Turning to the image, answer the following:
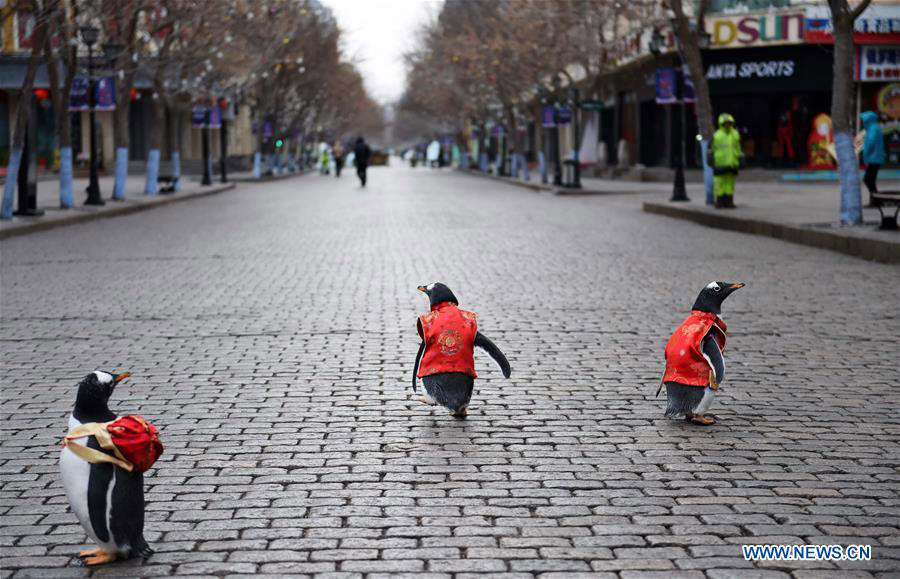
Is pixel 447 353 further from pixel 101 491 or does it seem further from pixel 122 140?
pixel 122 140

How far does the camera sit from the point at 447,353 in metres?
7.00

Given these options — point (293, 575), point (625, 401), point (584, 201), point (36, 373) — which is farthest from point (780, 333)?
point (584, 201)

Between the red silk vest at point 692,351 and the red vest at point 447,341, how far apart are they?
3.39 feet

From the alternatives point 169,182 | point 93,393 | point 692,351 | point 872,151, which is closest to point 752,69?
point 169,182

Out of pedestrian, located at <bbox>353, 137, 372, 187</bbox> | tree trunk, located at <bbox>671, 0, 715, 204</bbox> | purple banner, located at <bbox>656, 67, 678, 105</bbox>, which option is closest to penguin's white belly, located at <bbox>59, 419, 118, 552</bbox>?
tree trunk, located at <bbox>671, 0, 715, 204</bbox>

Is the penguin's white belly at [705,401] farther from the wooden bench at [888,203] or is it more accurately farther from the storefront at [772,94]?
the storefront at [772,94]

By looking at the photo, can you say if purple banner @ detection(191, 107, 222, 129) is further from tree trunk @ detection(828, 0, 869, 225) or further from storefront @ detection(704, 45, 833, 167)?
tree trunk @ detection(828, 0, 869, 225)

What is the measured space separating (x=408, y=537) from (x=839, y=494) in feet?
6.14

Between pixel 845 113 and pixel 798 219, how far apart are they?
270 cm

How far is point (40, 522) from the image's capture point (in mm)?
5242

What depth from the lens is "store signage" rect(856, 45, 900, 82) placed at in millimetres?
45406

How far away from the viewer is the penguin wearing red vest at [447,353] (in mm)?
6984

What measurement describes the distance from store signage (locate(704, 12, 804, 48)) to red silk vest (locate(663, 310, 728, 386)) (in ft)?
135

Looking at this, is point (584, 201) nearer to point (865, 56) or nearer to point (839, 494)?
point (865, 56)
